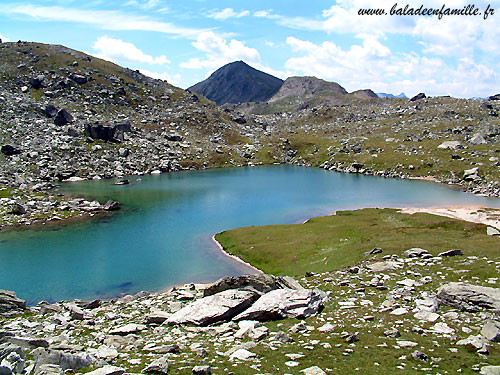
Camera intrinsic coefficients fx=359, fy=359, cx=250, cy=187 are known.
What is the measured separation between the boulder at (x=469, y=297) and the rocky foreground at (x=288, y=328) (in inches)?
3.1

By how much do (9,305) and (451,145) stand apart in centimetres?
19168

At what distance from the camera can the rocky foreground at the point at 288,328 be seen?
19750 millimetres

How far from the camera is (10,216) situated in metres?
84.2

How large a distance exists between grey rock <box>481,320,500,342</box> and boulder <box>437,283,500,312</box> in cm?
322

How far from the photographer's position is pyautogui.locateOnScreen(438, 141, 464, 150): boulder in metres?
176

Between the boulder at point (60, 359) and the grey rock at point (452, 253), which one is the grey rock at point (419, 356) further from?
the grey rock at point (452, 253)

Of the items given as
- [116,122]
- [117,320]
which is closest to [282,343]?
[117,320]

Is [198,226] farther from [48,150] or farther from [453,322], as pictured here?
[48,150]

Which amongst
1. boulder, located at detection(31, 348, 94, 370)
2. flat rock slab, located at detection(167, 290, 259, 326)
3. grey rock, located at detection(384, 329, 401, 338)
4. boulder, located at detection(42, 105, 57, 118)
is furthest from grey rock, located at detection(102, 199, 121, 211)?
boulder, located at detection(42, 105, 57, 118)

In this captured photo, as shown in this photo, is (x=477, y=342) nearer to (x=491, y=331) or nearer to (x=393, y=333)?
(x=491, y=331)

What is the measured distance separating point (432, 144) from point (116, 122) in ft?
552

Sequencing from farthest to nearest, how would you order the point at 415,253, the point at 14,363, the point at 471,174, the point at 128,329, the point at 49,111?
the point at 49,111 < the point at 471,174 < the point at 415,253 < the point at 128,329 < the point at 14,363

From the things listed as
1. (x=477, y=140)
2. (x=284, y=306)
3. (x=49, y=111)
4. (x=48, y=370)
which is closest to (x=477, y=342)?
(x=284, y=306)

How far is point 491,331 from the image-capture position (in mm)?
21891
